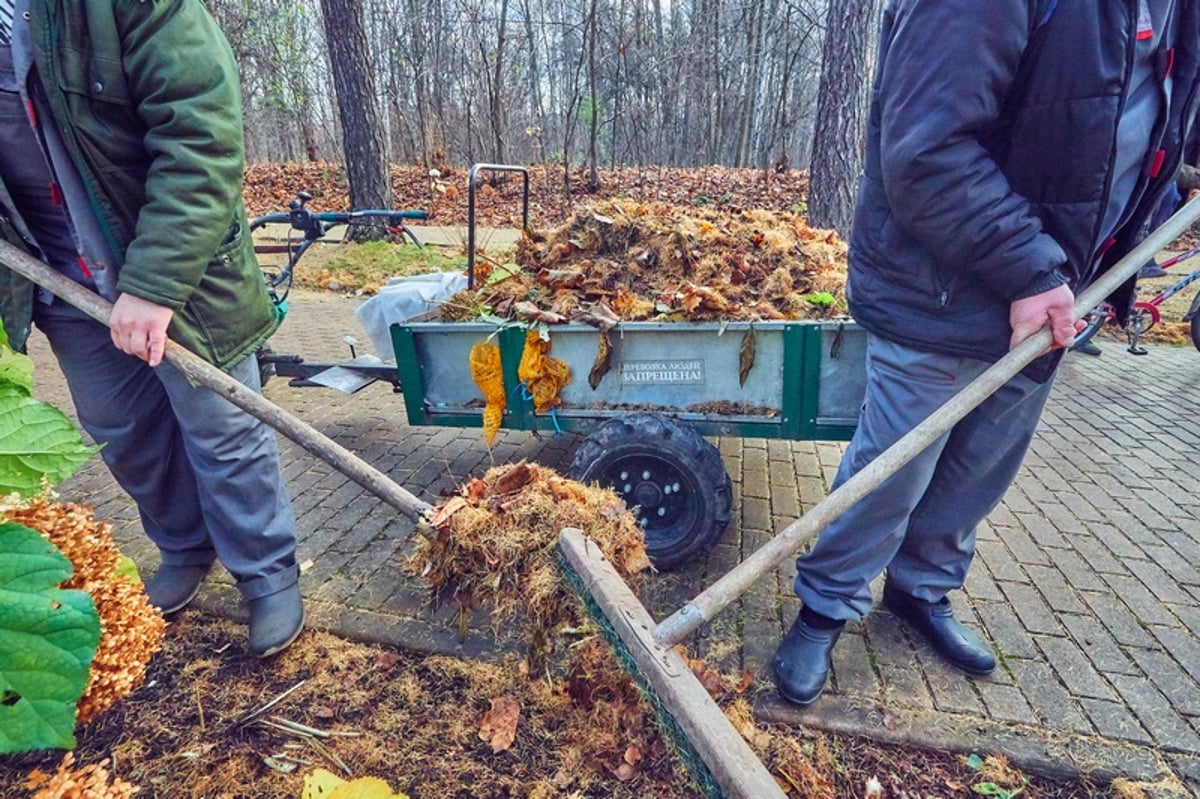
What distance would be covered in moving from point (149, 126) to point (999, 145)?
92.0 inches

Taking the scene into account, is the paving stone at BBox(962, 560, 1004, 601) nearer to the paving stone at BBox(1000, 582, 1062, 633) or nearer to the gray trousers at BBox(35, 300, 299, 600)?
the paving stone at BBox(1000, 582, 1062, 633)

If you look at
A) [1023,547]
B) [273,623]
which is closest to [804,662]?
[1023,547]

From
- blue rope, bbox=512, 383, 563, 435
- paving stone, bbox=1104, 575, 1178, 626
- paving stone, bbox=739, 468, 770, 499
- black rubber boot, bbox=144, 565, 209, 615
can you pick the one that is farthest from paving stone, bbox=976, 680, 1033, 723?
black rubber boot, bbox=144, 565, 209, 615

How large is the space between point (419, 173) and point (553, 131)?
8.37 m

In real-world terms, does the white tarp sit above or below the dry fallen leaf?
above

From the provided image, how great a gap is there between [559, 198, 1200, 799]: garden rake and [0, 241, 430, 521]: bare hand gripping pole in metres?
0.60

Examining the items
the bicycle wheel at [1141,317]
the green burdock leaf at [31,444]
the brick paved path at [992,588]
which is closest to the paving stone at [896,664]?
the brick paved path at [992,588]

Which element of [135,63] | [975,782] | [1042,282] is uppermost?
[135,63]

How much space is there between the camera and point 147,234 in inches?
71.9

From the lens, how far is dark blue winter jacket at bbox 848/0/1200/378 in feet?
5.22

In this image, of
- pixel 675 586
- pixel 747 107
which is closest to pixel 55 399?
pixel 675 586

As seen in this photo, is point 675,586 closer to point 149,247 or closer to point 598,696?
point 598,696

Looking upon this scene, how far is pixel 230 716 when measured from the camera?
214 cm

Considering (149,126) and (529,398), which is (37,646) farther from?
(529,398)
